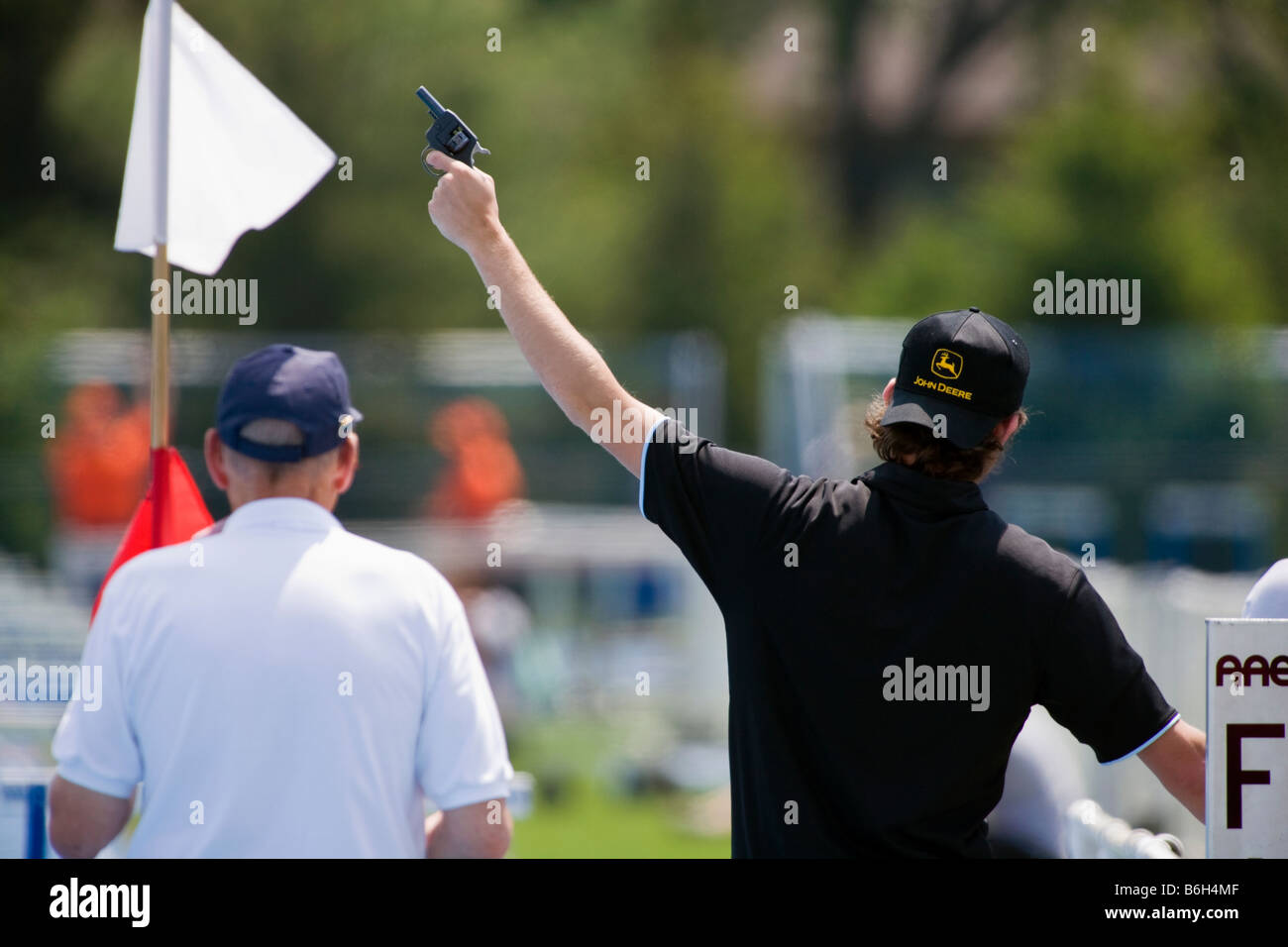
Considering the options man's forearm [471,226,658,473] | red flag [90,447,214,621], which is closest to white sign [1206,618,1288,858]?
man's forearm [471,226,658,473]

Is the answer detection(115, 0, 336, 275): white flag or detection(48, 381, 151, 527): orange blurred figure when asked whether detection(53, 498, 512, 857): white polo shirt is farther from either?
detection(48, 381, 151, 527): orange blurred figure

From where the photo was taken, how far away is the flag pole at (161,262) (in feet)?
9.95

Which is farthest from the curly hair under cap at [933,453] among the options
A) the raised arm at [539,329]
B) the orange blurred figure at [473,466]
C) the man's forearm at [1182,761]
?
the orange blurred figure at [473,466]

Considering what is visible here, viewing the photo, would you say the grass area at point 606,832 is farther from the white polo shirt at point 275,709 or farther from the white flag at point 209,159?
the white polo shirt at point 275,709

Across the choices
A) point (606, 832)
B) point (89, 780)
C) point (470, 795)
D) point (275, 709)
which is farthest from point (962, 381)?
point (606, 832)

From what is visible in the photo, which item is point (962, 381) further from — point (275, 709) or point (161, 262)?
point (161, 262)

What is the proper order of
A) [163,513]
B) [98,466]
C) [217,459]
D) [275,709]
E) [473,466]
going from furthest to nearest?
[473,466] → [98,466] → [163,513] → [217,459] → [275,709]

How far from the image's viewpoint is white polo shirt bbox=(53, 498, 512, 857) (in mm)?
2322

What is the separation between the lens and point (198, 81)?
3129 millimetres

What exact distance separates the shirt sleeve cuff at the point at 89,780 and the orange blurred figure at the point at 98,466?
28.1 feet

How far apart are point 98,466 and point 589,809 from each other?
4.76 metres

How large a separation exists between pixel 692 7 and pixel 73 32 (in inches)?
426

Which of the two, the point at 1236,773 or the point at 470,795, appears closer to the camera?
the point at 1236,773

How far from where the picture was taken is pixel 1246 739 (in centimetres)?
229
